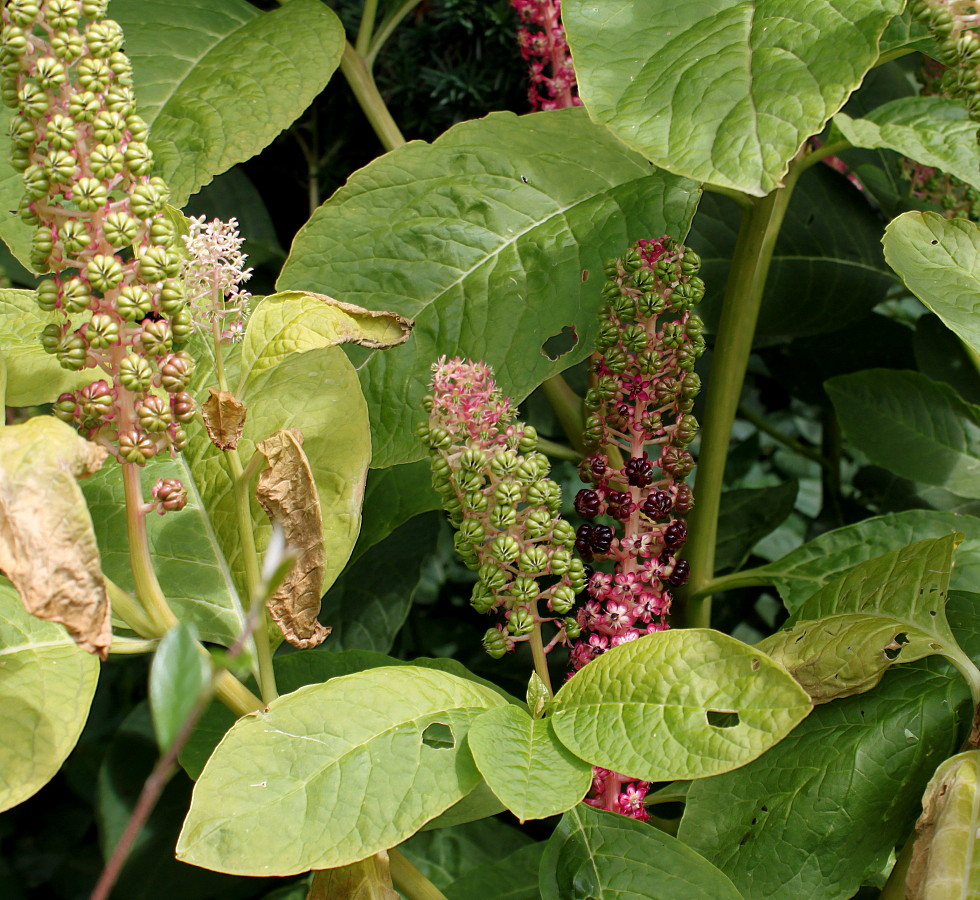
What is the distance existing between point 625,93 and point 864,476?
2.77ft

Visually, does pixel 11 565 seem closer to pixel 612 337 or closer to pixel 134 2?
pixel 612 337

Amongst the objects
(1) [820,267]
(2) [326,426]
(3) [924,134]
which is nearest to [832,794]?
(2) [326,426]

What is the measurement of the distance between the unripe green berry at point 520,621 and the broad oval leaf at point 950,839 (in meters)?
0.25

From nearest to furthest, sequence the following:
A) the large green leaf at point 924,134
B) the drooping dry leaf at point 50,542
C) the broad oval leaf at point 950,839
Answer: the drooping dry leaf at point 50,542
the broad oval leaf at point 950,839
the large green leaf at point 924,134

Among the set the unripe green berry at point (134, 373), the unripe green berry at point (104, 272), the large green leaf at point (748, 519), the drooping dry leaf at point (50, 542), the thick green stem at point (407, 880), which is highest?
the unripe green berry at point (104, 272)

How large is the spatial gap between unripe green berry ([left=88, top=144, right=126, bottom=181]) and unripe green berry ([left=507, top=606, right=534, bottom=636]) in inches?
13.3

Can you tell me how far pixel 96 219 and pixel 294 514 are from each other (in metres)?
0.19

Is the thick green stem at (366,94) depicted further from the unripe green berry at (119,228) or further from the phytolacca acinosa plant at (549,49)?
the unripe green berry at (119,228)

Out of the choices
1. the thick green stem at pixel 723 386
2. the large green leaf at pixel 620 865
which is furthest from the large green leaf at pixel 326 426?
the thick green stem at pixel 723 386

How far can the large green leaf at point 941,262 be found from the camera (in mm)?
631

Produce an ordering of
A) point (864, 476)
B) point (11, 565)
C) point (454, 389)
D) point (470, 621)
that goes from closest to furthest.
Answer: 1. point (11, 565)
2. point (454, 389)
3. point (470, 621)
4. point (864, 476)

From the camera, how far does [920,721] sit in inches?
24.5

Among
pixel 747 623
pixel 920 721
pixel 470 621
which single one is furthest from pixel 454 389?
pixel 747 623

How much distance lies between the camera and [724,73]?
0.59 meters
